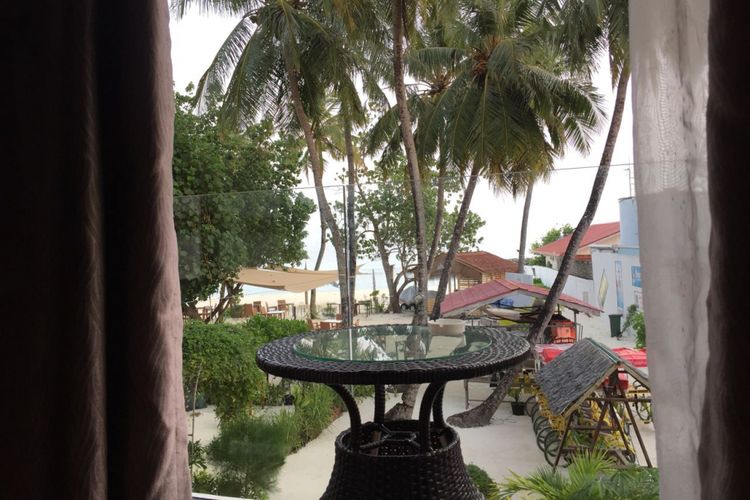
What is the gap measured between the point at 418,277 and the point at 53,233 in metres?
3.70

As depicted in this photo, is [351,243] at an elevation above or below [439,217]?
below

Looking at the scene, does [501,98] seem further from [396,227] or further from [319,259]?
[319,259]

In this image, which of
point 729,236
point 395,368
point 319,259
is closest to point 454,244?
point 319,259

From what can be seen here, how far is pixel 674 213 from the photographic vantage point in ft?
1.77

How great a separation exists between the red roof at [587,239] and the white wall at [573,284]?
0.14 meters

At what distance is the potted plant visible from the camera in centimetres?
468

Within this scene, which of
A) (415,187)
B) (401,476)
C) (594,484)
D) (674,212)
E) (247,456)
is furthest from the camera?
(415,187)

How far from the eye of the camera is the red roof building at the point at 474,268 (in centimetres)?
386

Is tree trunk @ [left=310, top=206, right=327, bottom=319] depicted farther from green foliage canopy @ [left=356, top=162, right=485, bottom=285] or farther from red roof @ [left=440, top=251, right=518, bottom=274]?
red roof @ [left=440, top=251, right=518, bottom=274]

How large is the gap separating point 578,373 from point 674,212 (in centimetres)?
305

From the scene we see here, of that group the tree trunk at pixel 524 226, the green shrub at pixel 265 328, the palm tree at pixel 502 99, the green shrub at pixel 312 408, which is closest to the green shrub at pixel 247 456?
the green shrub at pixel 312 408

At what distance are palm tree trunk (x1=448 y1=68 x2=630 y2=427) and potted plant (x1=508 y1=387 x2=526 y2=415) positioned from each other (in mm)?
57

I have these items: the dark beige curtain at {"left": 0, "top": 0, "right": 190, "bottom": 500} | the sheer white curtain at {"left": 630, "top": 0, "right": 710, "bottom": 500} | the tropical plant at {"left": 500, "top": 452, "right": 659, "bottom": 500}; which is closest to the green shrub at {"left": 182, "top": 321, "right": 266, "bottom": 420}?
the tropical plant at {"left": 500, "top": 452, "right": 659, "bottom": 500}

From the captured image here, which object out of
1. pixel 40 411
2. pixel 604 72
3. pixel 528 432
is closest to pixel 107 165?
pixel 40 411
